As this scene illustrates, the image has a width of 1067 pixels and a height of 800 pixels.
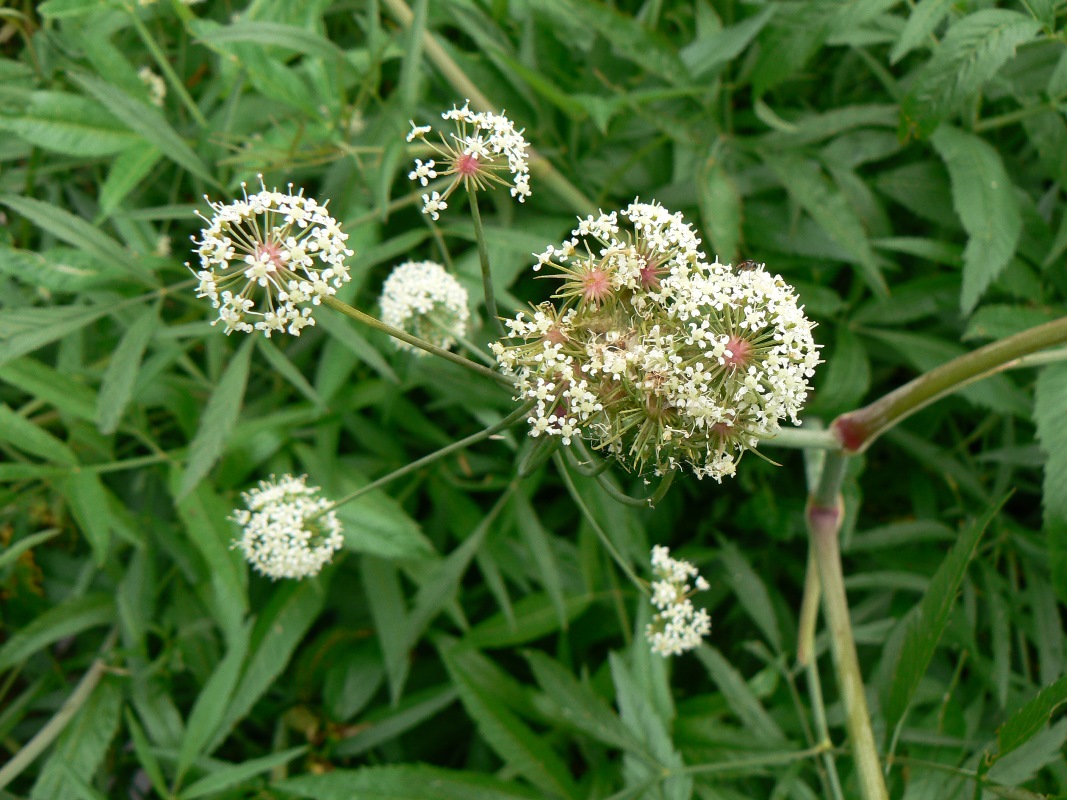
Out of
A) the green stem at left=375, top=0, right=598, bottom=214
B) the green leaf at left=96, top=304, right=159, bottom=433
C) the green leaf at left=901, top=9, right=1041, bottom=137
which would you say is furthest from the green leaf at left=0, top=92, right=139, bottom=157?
the green leaf at left=901, top=9, right=1041, bottom=137

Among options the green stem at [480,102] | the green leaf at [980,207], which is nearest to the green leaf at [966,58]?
the green leaf at [980,207]

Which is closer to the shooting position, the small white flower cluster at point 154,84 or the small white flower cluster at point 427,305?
the small white flower cluster at point 427,305

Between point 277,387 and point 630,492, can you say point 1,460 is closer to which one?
point 277,387

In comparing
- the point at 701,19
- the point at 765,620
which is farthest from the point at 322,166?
the point at 765,620

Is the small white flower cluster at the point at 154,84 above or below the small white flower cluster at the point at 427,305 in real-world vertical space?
above

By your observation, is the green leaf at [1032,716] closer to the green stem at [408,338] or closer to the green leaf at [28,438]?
the green stem at [408,338]

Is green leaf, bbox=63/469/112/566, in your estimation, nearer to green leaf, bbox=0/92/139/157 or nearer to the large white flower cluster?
green leaf, bbox=0/92/139/157
